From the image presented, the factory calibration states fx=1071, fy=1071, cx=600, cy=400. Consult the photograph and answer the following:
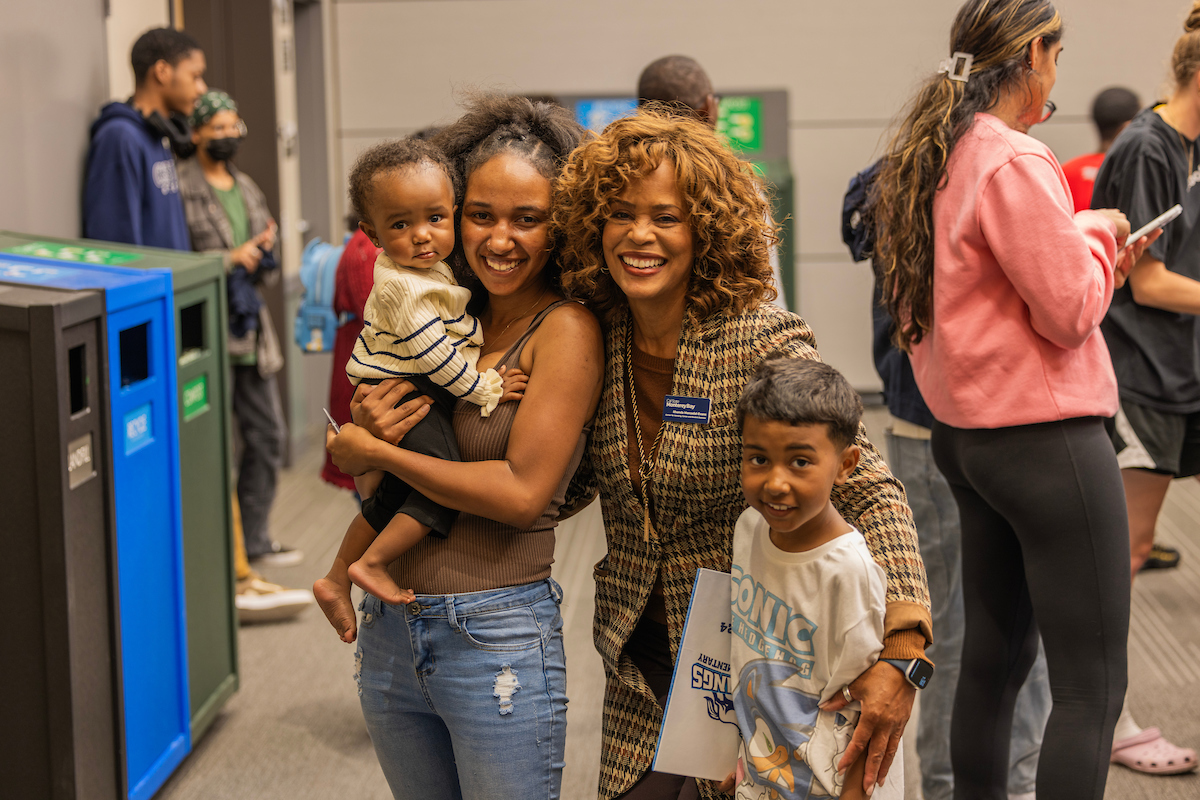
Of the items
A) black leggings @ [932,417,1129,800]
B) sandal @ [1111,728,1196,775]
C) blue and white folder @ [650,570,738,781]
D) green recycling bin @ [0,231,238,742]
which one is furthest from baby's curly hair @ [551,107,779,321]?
sandal @ [1111,728,1196,775]

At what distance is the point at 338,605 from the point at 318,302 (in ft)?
6.52

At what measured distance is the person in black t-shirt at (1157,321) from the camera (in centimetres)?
219

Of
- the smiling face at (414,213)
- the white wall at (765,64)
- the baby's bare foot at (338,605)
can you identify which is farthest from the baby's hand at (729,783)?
the white wall at (765,64)

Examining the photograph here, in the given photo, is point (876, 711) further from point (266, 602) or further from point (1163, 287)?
point (266, 602)

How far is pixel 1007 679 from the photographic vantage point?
2.04 m

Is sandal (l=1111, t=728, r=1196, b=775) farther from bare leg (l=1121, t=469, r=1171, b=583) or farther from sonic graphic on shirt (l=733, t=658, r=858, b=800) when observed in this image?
sonic graphic on shirt (l=733, t=658, r=858, b=800)

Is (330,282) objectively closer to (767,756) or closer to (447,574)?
(447,574)

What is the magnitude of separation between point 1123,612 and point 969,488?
336 mm

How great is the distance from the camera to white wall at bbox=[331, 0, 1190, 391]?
6480 millimetres

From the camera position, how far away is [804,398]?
1269 millimetres

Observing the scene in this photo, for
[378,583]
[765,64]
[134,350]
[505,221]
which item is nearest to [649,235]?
[505,221]

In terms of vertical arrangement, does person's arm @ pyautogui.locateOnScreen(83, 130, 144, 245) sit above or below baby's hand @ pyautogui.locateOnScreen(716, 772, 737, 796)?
above

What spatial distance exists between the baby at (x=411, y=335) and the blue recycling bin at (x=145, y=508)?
1024 mm

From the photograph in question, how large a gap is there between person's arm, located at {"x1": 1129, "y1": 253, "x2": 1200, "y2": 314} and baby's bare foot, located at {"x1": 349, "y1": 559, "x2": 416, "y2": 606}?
5.63 feet
